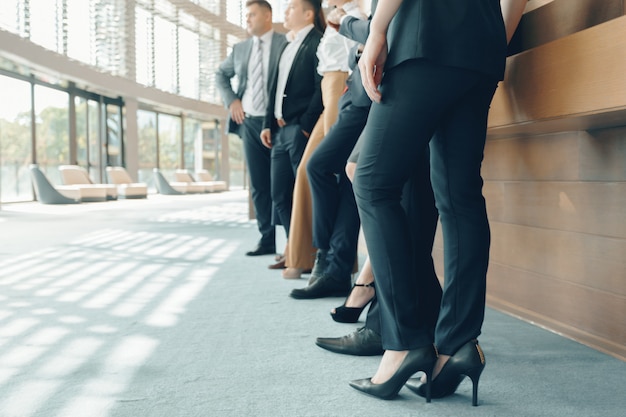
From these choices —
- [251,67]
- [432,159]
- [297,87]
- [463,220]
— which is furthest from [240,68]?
[463,220]

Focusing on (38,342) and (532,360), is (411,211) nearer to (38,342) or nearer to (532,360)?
(532,360)

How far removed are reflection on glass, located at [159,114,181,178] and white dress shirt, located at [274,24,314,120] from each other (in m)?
15.5

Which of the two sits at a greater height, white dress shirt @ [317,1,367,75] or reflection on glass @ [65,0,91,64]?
reflection on glass @ [65,0,91,64]

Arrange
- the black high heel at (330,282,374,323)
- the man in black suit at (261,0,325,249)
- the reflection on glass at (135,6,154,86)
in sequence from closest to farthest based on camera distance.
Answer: the black high heel at (330,282,374,323)
the man in black suit at (261,0,325,249)
the reflection on glass at (135,6,154,86)

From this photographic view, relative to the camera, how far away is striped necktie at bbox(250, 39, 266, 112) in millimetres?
3586

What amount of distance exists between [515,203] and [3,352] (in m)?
1.82

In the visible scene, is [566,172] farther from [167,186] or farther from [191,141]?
[191,141]

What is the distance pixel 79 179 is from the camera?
39.8 ft

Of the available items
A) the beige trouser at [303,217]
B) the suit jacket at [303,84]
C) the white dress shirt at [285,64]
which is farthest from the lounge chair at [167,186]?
the beige trouser at [303,217]

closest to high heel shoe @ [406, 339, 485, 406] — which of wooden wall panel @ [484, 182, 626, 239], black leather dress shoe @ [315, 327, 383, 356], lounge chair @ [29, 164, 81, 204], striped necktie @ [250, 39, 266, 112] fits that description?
black leather dress shoe @ [315, 327, 383, 356]

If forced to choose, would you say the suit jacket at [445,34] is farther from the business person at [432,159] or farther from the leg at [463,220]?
the leg at [463,220]

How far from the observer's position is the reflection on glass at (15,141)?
1139 centimetres

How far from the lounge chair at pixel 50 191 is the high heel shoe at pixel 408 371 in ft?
36.1

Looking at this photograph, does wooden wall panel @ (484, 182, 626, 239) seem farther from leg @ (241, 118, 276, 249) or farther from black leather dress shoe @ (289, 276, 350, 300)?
leg @ (241, 118, 276, 249)
